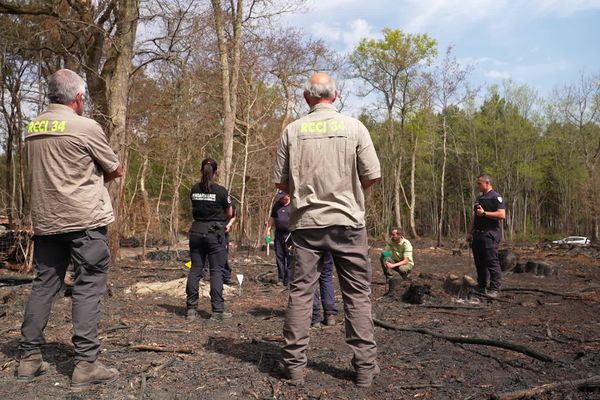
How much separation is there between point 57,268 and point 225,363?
142cm

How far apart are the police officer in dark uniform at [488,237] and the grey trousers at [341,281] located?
4590 millimetres

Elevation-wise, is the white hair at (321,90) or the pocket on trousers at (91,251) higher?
the white hair at (321,90)

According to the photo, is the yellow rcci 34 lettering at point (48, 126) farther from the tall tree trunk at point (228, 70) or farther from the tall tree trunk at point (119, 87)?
the tall tree trunk at point (228, 70)

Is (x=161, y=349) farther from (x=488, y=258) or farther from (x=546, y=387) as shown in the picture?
(x=488, y=258)

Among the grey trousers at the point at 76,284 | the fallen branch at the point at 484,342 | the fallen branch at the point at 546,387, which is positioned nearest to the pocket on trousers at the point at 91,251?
the grey trousers at the point at 76,284

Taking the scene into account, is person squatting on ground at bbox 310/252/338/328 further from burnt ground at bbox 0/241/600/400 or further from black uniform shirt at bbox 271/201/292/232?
black uniform shirt at bbox 271/201/292/232

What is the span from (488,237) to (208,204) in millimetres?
4263

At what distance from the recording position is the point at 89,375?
3.38m

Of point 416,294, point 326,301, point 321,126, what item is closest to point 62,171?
point 321,126

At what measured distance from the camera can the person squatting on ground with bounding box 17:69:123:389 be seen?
3436 millimetres

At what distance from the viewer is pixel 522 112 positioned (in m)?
42.5

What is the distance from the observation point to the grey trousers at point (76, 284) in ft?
11.2

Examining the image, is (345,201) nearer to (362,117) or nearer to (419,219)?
(362,117)

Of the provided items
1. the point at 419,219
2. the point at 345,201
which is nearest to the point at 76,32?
the point at 345,201
